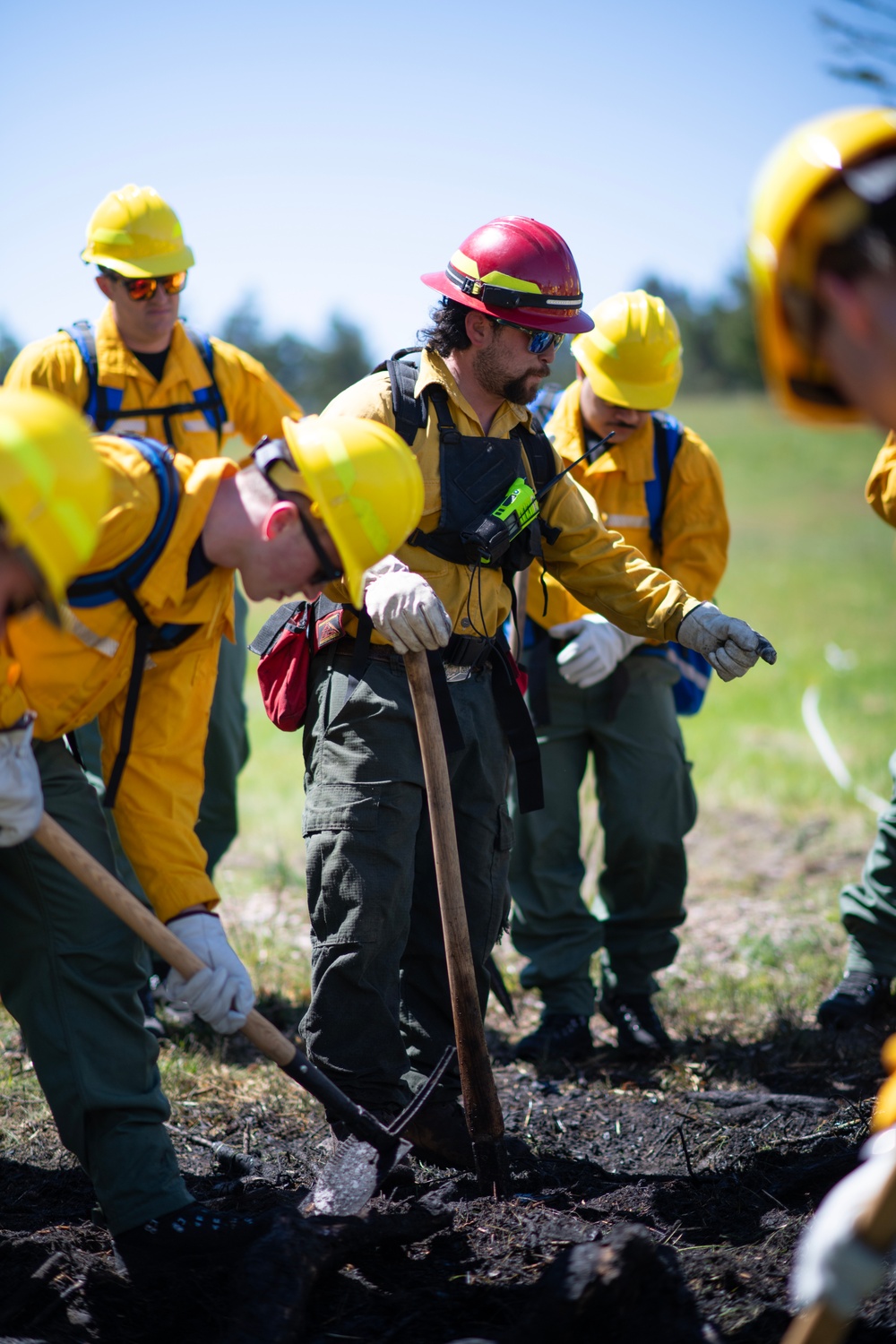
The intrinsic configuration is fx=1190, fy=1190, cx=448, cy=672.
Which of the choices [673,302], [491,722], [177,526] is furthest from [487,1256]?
[673,302]

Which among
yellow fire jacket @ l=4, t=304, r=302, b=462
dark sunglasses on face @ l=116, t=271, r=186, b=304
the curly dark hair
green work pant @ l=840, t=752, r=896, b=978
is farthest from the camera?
green work pant @ l=840, t=752, r=896, b=978

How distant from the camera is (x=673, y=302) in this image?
8794cm

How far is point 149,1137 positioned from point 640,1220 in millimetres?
1322

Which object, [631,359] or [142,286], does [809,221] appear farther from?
Answer: [142,286]

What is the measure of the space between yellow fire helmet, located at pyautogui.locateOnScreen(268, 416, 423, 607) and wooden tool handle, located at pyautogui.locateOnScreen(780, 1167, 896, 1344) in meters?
1.50

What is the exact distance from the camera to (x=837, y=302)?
1896mm

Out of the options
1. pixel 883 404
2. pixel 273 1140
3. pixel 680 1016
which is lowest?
pixel 680 1016

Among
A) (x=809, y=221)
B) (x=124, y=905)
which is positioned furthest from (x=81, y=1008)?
(x=809, y=221)

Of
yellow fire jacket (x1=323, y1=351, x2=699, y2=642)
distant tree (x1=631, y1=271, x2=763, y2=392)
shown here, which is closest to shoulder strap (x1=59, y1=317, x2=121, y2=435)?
yellow fire jacket (x1=323, y1=351, x2=699, y2=642)

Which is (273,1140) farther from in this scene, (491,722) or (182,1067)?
(491,722)

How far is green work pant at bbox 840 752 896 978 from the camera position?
15.3ft

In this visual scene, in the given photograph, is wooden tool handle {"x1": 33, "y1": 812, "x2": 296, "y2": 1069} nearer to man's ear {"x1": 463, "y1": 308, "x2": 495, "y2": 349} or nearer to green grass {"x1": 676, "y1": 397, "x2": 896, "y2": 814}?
man's ear {"x1": 463, "y1": 308, "x2": 495, "y2": 349}

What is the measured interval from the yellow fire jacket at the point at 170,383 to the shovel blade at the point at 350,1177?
259cm

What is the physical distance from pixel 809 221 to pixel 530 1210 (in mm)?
2518
